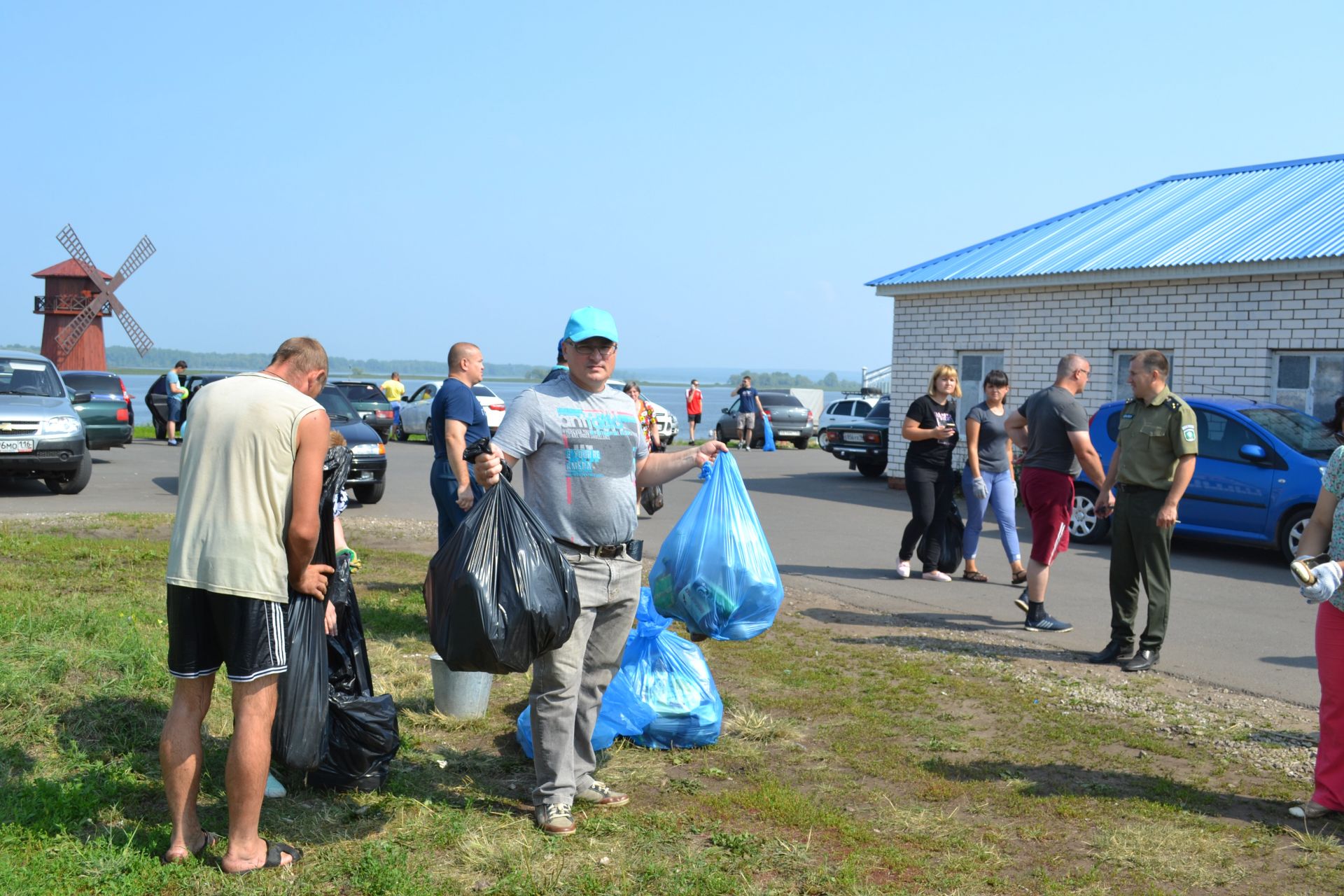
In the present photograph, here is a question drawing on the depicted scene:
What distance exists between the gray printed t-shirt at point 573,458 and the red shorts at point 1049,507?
443 cm

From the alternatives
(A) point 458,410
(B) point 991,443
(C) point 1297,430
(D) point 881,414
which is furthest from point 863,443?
(A) point 458,410

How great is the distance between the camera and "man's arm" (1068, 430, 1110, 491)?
25.0 feet

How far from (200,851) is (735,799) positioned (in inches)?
80.7

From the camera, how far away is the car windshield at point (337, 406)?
50.1 feet

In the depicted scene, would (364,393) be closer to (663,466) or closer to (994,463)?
(994,463)

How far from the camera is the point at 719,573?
16.5ft

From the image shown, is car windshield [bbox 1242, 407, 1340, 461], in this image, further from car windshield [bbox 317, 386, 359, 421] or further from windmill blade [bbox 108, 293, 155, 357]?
windmill blade [bbox 108, 293, 155, 357]

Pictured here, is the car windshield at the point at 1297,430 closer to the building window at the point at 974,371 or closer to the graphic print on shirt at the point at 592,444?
the building window at the point at 974,371

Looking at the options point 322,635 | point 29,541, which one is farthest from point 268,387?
point 29,541

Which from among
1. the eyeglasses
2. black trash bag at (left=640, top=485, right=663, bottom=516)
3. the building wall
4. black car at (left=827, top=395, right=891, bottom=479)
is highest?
the building wall

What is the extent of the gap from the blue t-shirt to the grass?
141 cm

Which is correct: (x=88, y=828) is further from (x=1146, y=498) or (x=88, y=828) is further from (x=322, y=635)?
(x=1146, y=498)

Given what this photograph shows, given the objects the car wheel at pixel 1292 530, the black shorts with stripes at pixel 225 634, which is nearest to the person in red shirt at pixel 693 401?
the car wheel at pixel 1292 530

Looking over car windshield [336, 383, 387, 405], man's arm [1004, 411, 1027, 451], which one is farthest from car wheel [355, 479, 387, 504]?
car windshield [336, 383, 387, 405]
